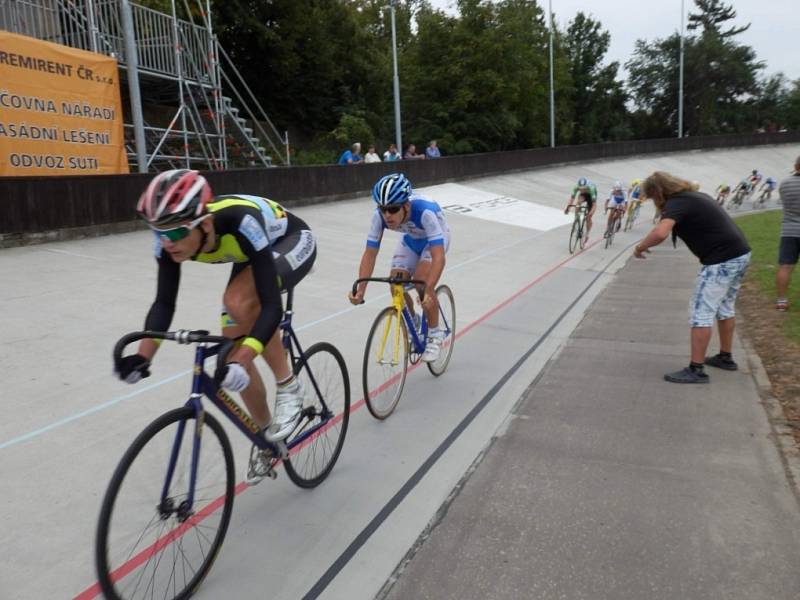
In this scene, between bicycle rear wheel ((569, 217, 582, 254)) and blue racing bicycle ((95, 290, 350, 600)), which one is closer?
blue racing bicycle ((95, 290, 350, 600))

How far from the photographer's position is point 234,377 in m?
2.51

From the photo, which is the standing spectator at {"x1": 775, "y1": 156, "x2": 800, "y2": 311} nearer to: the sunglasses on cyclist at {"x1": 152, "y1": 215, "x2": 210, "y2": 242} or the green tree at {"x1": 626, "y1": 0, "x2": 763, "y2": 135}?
the sunglasses on cyclist at {"x1": 152, "y1": 215, "x2": 210, "y2": 242}

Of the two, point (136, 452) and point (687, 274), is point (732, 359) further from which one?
point (687, 274)

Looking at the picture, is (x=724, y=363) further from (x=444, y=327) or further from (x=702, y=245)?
(x=444, y=327)

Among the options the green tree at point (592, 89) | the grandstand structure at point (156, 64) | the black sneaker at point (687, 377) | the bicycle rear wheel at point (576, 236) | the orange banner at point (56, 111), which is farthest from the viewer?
the green tree at point (592, 89)

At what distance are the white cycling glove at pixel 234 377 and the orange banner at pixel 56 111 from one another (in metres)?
9.14

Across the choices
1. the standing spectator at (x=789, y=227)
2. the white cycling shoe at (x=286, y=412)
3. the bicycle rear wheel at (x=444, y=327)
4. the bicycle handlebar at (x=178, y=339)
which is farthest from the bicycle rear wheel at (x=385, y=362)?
the standing spectator at (x=789, y=227)

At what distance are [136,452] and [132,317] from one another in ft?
15.2

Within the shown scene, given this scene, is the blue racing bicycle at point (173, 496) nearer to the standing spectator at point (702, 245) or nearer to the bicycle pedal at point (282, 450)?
the bicycle pedal at point (282, 450)

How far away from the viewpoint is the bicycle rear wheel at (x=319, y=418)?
3.59 metres

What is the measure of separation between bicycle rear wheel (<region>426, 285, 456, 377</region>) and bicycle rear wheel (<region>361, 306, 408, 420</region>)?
682 millimetres

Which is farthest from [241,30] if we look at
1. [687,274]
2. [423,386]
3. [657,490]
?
[657,490]

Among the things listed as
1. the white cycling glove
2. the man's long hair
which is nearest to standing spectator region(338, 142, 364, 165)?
the man's long hair

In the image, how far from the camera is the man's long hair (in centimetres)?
537
